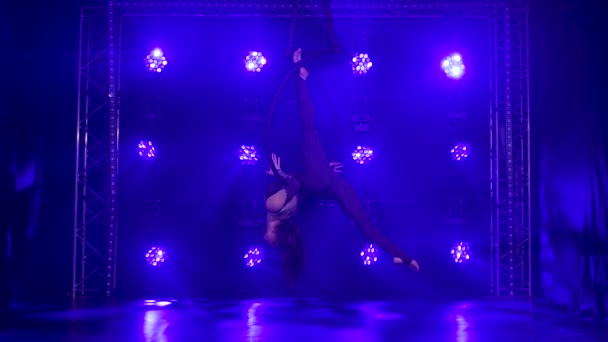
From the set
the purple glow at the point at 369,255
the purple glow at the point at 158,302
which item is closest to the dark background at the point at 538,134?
the purple glow at the point at 369,255

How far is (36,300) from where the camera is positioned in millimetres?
6363

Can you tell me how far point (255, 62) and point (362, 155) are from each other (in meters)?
1.71

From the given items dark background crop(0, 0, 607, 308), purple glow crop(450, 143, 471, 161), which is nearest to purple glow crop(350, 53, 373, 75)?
purple glow crop(450, 143, 471, 161)

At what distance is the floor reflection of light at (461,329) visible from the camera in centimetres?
441

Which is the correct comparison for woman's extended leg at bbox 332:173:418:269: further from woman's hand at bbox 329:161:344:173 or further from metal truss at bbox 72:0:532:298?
metal truss at bbox 72:0:532:298

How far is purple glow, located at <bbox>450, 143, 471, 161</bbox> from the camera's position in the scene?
6.80 m

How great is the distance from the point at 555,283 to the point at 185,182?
14.3 feet

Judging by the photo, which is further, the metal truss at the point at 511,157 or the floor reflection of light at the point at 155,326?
the metal truss at the point at 511,157

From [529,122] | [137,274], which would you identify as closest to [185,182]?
[137,274]

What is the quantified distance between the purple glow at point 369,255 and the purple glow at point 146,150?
2775mm

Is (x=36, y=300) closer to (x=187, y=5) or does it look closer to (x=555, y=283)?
(x=187, y=5)

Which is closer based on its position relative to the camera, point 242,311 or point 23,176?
point 242,311

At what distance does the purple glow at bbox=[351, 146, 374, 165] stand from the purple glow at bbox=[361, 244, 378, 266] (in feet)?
3.38

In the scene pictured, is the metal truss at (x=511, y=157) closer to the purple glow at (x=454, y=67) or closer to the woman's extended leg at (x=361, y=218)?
the purple glow at (x=454, y=67)
